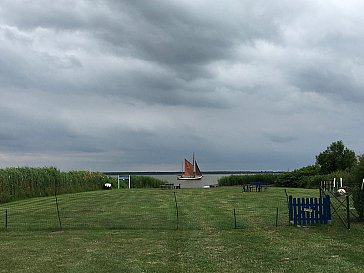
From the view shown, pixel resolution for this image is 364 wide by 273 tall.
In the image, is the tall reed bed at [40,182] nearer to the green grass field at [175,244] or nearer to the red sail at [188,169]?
the green grass field at [175,244]

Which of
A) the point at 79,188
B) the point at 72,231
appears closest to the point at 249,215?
the point at 72,231

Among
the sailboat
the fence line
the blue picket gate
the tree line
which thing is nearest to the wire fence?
the fence line

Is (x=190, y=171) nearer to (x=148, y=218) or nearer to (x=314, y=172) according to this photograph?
(x=314, y=172)

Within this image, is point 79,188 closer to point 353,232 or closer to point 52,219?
point 52,219

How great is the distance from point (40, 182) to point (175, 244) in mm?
31124

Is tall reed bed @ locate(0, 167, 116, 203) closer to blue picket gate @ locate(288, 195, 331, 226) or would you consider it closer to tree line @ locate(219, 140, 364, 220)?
tree line @ locate(219, 140, 364, 220)

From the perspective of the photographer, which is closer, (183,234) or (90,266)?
(90,266)

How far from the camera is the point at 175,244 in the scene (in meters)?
13.9

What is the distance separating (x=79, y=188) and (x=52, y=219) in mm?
27184

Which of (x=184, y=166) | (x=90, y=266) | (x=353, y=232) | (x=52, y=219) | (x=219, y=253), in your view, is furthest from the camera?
(x=184, y=166)

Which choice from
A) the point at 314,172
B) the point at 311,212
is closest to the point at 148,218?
the point at 311,212

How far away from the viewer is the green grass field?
10.8 m

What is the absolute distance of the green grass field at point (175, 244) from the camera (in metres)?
10.8

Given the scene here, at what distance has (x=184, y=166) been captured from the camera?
9488cm
